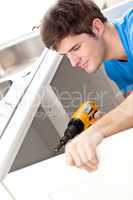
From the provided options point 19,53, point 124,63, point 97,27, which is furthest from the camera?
point 19,53

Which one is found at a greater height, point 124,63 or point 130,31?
point 130,31

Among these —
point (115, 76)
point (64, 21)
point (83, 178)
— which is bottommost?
point (115, 76)

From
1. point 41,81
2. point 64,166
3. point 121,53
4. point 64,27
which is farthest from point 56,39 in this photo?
point 64,166

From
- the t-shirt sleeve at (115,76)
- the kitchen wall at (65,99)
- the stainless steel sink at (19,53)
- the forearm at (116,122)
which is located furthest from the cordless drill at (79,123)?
the stainless steel sink at (19,53)

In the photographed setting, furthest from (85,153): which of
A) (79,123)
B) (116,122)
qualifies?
(79,123)

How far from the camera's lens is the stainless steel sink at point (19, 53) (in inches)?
78.4

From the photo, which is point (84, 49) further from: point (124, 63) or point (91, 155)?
point (91, 155)

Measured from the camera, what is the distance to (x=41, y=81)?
46.1 inches

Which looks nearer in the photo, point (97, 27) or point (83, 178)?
point (83, 178)

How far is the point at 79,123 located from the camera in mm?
1180

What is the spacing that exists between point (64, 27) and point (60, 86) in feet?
1.38

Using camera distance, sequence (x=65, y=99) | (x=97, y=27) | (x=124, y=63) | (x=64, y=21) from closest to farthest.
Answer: (x=64, y=21) → (x=97, y=27) → (x=124, y=63) → (x=65, y=99)

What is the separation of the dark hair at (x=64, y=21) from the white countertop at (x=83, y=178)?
18.5 inches

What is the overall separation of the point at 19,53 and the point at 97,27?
3.32 feet
